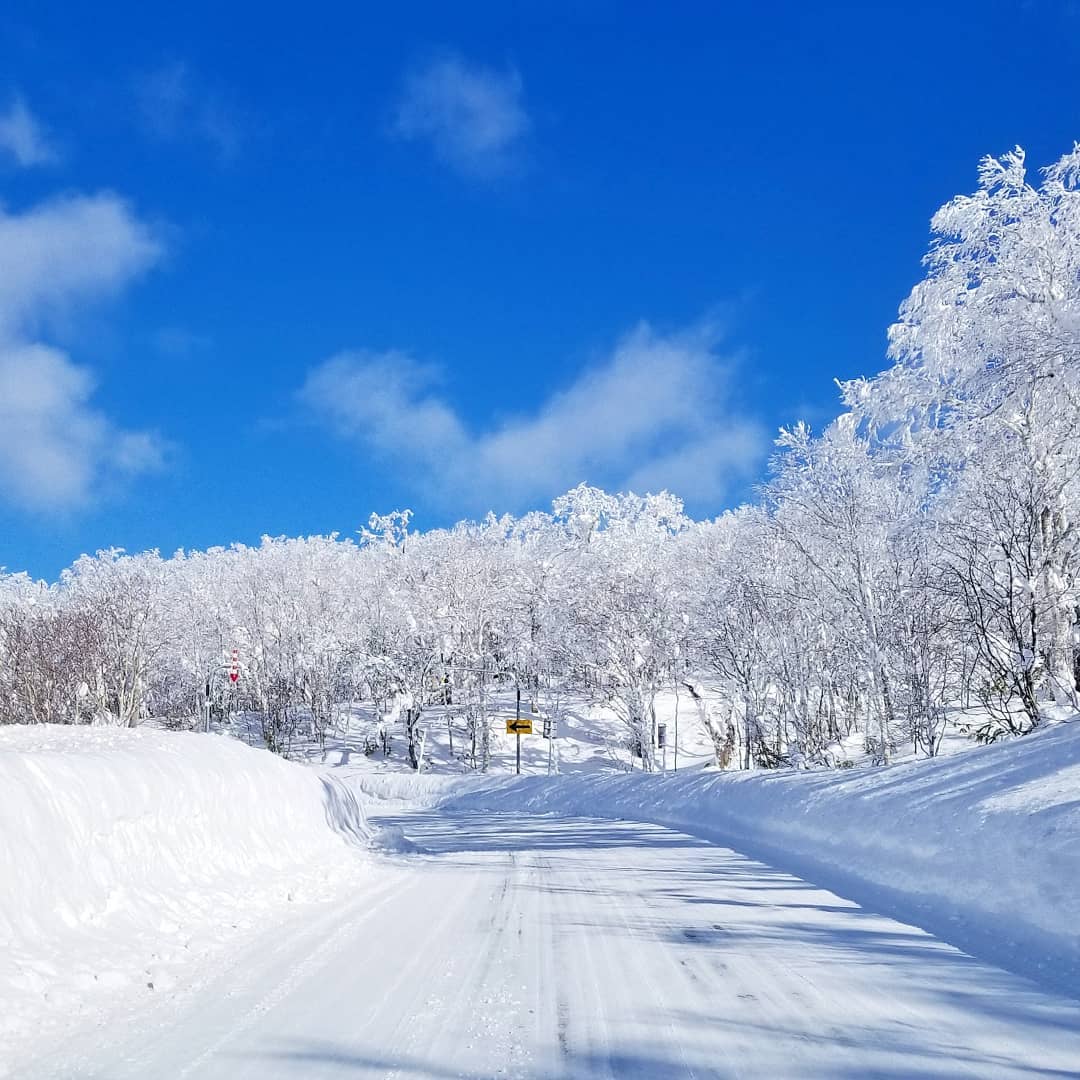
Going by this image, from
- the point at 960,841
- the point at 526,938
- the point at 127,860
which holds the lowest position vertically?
the point at 526,938

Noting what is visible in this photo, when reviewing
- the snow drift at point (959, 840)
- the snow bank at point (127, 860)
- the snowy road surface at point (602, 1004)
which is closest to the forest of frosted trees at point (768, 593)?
the snow drift at point (959, 840)

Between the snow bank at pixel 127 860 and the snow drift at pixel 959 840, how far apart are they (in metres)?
5.41

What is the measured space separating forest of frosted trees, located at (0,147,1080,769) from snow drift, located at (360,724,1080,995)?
4.56m

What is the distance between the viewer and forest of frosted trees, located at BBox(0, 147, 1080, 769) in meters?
14.0

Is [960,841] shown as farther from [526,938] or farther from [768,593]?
[768,593]

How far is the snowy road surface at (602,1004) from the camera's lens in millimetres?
3375

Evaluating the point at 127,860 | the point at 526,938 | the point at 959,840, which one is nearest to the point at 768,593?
the point at 959,840

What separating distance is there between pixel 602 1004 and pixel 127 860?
4.08 meters

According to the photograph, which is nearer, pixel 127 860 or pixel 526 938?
pixel 526 938

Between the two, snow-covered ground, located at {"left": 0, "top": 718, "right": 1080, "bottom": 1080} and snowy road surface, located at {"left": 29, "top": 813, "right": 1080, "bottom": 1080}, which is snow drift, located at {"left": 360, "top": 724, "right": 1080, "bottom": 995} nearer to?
snow-covered ground, located at {"left": 0, "top": 718, "right": 1080, "bottom": 1080}

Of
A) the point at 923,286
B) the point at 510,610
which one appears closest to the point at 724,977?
the point at 923,286

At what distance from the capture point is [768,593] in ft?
90.6

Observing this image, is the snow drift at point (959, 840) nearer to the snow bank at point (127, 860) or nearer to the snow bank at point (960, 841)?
the snow bank at point (960, 841)

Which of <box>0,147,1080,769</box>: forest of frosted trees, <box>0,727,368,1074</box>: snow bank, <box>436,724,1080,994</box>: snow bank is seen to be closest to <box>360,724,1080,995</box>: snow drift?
<box>436,724,1080,994</box>: snow bank
